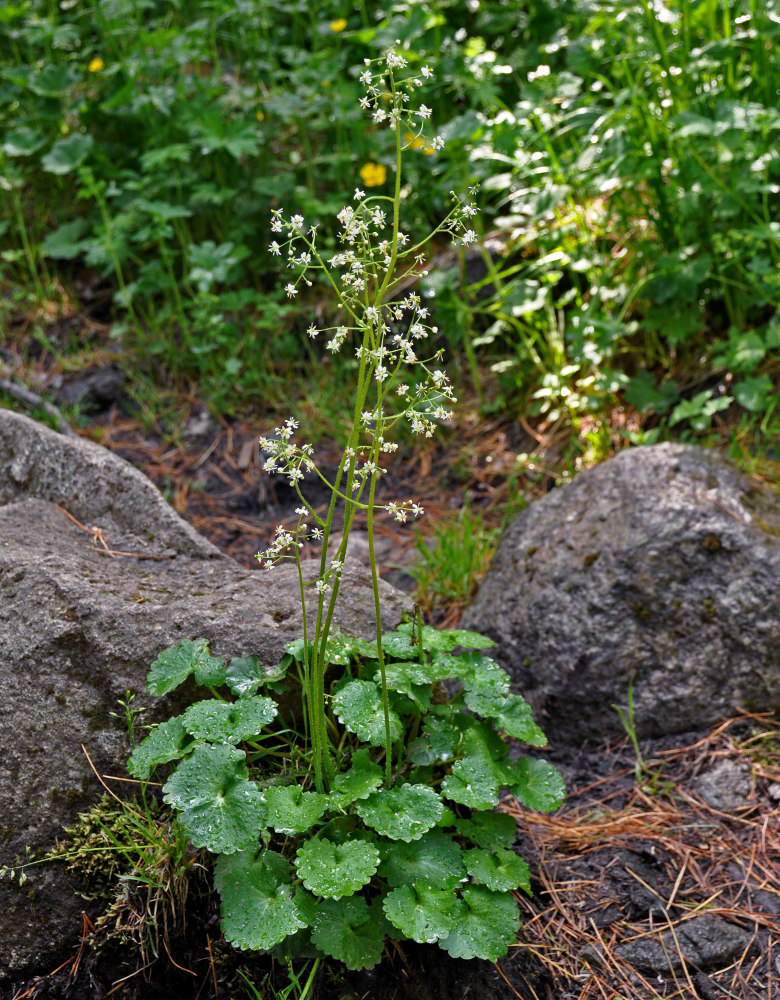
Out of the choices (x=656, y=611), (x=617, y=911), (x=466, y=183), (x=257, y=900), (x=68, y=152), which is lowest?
(x=617, y=911)

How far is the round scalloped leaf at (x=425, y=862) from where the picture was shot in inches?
60.7

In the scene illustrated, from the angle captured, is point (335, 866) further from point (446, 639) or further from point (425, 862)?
point (446, 639)

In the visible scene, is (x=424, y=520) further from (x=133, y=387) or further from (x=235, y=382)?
(x=133, y=387)

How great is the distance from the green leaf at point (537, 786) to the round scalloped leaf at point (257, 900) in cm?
52

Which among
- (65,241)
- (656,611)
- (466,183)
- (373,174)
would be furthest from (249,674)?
(65,241)

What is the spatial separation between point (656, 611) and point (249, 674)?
1.24 m

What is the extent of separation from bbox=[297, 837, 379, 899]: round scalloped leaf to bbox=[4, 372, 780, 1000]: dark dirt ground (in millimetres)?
259

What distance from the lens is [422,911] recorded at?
1465 mm

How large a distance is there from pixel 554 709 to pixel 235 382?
2169mm

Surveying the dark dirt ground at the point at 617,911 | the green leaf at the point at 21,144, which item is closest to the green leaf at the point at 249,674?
the dark dirt ground at the point at 617,911

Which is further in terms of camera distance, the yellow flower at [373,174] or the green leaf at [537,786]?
the yellow flower at [373,174]

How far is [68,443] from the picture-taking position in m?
2.59

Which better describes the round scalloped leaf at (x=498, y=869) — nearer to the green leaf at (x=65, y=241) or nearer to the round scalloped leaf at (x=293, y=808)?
the round scalloped leaf at (x=293, y=808)

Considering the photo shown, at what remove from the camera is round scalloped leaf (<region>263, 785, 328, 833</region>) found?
1.49 metres
